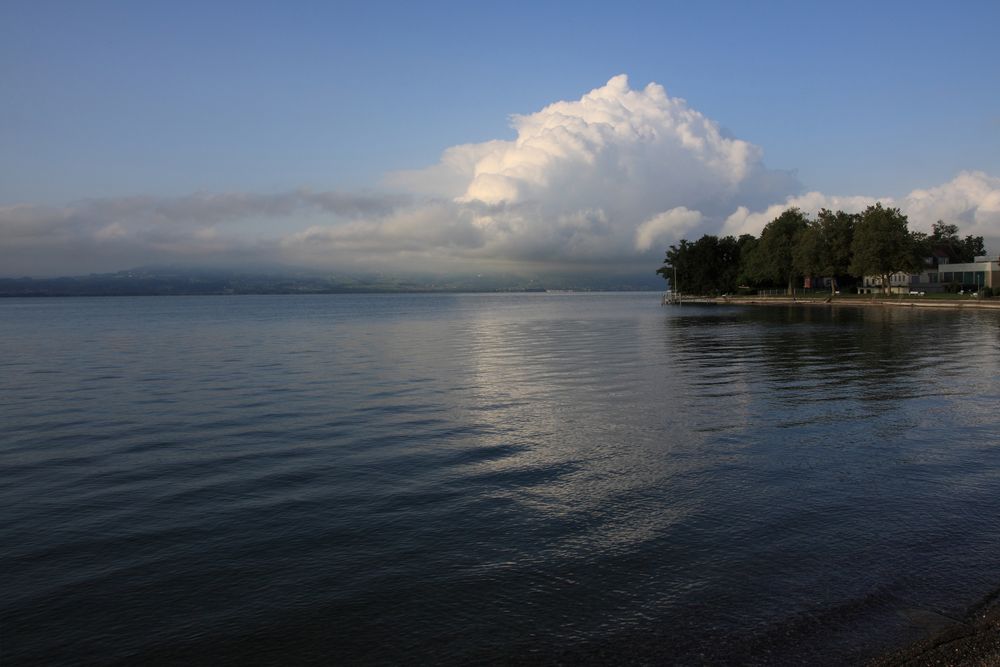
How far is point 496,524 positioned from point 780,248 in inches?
6909

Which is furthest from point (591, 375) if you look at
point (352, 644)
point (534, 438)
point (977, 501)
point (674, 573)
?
point (352, 644)

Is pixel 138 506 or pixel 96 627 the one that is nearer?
pixel 96 627

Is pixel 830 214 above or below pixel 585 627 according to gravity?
above

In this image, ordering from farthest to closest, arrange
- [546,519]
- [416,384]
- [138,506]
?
[416,384] → [138,506] → [546,519]

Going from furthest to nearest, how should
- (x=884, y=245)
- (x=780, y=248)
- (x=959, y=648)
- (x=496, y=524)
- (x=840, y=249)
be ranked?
(x=780, y=248), (x=840, y=249), (x=884, y=245), (x=496, y=524), (x=959, y=648)

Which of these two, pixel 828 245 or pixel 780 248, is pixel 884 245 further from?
pixel 780 248

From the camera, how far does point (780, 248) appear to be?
172 metres

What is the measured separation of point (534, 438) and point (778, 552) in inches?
401

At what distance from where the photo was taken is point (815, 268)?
15200 centimetres

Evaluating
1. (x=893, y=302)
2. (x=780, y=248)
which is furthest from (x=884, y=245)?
(x=780, y=248)

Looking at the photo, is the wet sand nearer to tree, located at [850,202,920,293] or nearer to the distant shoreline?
the distant shoreline

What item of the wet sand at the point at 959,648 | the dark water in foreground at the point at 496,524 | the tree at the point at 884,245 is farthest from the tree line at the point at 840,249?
the wet sand at the point at 959,648

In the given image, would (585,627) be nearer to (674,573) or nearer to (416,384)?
(674,573)

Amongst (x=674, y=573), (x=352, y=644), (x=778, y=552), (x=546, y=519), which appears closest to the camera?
(x=352, y=644)
